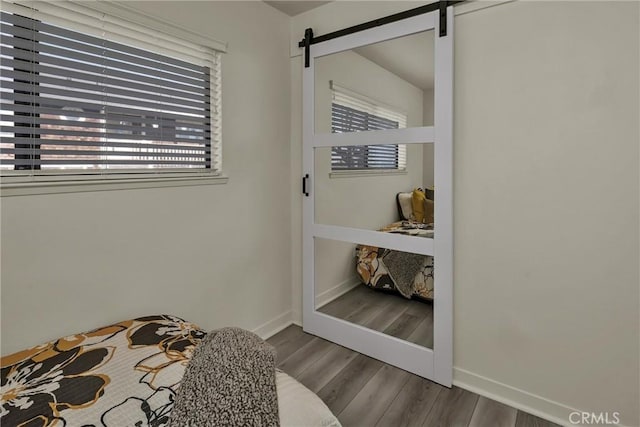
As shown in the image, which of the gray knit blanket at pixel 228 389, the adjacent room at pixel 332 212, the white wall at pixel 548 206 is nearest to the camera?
the gray knit blanket at pixel 228 389

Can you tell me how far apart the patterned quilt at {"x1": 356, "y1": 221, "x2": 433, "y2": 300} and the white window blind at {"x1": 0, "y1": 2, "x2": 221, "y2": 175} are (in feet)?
4.20

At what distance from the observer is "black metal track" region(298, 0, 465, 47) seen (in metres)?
1.96

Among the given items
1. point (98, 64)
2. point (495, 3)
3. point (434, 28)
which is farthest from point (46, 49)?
point (495, 3)

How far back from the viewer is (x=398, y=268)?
7.57 ft

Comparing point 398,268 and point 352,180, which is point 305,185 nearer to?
point 352,180

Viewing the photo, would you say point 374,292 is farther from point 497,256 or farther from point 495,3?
point 495,3

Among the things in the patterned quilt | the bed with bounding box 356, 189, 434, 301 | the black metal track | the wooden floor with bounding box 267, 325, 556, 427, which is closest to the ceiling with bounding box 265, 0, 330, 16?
the black metal track

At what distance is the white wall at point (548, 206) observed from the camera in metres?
1.58

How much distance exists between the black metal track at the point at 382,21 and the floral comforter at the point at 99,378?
2073mm

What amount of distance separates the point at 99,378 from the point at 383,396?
142 cm

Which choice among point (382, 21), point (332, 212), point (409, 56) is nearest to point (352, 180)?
point (332, 212)

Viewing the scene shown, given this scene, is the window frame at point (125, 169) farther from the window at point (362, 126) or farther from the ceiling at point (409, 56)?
the ceiling at point (409, 56)

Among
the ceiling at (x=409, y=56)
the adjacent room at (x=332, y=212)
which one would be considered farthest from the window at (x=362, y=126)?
the ceiling at (x=409, y=56)

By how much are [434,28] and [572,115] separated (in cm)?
87
